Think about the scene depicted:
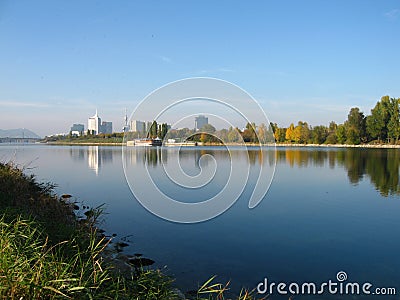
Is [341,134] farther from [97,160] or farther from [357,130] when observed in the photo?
[97,160]

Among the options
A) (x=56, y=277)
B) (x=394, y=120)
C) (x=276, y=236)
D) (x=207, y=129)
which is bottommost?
(x=276, y=236)

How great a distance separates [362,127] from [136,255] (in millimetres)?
74168

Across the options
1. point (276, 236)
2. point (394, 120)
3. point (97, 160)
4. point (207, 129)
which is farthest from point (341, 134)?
point (276, 236)

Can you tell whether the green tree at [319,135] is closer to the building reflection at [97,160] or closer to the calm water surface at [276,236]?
the building reflection at [97,160]

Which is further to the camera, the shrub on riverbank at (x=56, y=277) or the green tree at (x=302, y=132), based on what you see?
the green tree at (x=302, y=132)

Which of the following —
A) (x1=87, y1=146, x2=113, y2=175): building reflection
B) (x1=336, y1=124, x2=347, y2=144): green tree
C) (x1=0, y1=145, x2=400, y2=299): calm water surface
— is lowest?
(x1=0, y1=145, x2=400, y2=299): calm water surface

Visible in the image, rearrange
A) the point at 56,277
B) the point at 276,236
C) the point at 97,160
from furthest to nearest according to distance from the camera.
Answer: the point at 97,160
the point at 276,236
the point at 56,277

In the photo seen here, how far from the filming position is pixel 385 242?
8875 millimetres

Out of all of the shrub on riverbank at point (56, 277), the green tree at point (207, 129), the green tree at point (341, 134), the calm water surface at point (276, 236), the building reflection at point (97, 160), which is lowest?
the calm water surface at point (276, 236)

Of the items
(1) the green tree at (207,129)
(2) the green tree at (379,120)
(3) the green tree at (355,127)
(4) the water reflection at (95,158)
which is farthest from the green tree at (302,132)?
(1) the green tree at (207,129)

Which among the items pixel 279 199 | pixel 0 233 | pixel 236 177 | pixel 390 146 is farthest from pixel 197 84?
pixel 390 146

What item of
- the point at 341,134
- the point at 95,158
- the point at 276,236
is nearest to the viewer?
the point at 276,236

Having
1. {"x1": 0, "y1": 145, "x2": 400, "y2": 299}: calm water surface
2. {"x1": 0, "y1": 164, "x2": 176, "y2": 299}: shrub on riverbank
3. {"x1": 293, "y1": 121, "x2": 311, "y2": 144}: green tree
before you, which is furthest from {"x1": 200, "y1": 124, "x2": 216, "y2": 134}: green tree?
{"x1": 293, "y1": 121, "x2": 311, "y2": 144}: green tree

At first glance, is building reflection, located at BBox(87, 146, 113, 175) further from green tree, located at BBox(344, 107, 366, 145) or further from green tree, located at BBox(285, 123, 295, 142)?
green tree, located at BBox(344, 107, 366, 145)
